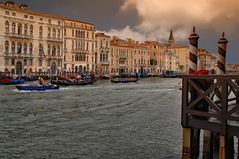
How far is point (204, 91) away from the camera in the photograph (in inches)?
207

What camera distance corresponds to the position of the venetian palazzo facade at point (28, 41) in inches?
1809

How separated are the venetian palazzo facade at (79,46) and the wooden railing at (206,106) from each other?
49617 millimetres

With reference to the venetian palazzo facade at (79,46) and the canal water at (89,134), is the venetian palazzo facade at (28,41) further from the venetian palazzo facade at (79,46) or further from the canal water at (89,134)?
the canal water at (89,134)

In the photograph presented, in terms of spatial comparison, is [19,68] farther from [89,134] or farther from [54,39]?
[89,134]

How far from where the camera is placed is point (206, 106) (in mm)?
5262

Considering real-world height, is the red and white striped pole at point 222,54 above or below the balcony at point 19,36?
below

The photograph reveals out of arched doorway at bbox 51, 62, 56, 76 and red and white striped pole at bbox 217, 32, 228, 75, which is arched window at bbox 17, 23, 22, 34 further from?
red and white striped pole at bbox 217, 32, 228, 75

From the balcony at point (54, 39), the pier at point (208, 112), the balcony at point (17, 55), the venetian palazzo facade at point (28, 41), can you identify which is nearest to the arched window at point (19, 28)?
the venetian palazzo facade at point (28, 41)

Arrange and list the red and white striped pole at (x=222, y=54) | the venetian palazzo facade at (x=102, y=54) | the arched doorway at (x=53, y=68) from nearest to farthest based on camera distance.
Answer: the red and white striped pole at (x=222, y=54), the arched doorway at (x=53, y=68), the venetian palazzo facade at (x=102, y=54)

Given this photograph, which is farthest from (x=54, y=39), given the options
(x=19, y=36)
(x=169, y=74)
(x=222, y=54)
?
(x=222, y=54)

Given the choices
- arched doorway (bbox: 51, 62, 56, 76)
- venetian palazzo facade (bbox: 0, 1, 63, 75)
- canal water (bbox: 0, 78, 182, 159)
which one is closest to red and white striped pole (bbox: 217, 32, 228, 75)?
canal water (bbox: 0, 78, 182, 159)

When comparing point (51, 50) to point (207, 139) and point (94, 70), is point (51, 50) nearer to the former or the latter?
point (94, 70)

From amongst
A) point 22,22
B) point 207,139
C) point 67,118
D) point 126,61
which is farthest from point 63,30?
point 207,139

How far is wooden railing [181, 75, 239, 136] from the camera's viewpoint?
4.69 m
